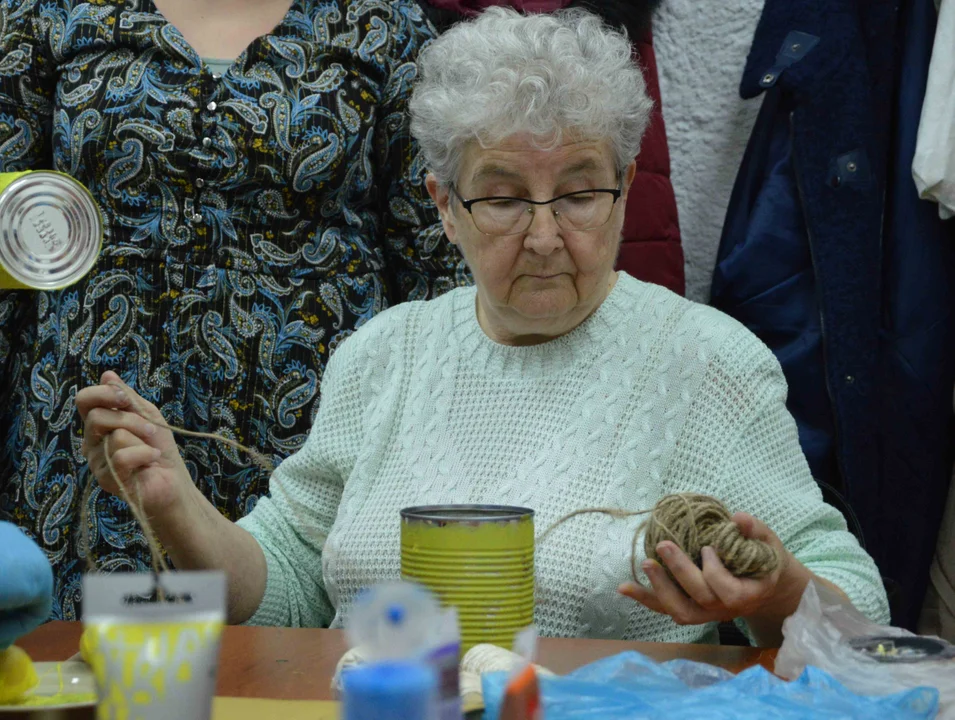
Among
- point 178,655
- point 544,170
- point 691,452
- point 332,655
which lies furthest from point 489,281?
point 178,655

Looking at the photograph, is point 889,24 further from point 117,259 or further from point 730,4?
point 117,259

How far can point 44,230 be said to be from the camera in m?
1.11

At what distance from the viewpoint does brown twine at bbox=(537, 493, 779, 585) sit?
46.0 inches

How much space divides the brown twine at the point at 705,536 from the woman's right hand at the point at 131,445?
51cm

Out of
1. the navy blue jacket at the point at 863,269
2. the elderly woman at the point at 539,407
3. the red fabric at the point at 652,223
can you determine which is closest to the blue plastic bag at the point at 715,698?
the elderly woman at the point at 539,407

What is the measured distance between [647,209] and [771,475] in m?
0.87

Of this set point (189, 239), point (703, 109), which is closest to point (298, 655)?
point (189, 239)

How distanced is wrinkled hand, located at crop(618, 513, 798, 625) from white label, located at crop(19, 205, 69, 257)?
0.58m

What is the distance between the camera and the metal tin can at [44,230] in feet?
3.53

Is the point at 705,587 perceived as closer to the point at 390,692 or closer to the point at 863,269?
the point at 390,692

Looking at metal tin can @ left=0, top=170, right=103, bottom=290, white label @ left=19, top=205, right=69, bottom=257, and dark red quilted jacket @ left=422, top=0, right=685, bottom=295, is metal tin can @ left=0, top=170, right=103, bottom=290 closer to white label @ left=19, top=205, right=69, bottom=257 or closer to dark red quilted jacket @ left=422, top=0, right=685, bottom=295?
white label @ left=19, top=205, right=69, bottom=257

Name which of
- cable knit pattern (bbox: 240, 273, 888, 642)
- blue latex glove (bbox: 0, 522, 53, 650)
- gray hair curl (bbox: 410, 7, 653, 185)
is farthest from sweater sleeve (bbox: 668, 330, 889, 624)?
blue latex glove (bbox: 0, 522, 53, 650)

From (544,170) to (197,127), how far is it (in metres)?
0.67

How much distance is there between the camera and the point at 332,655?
123 cm
